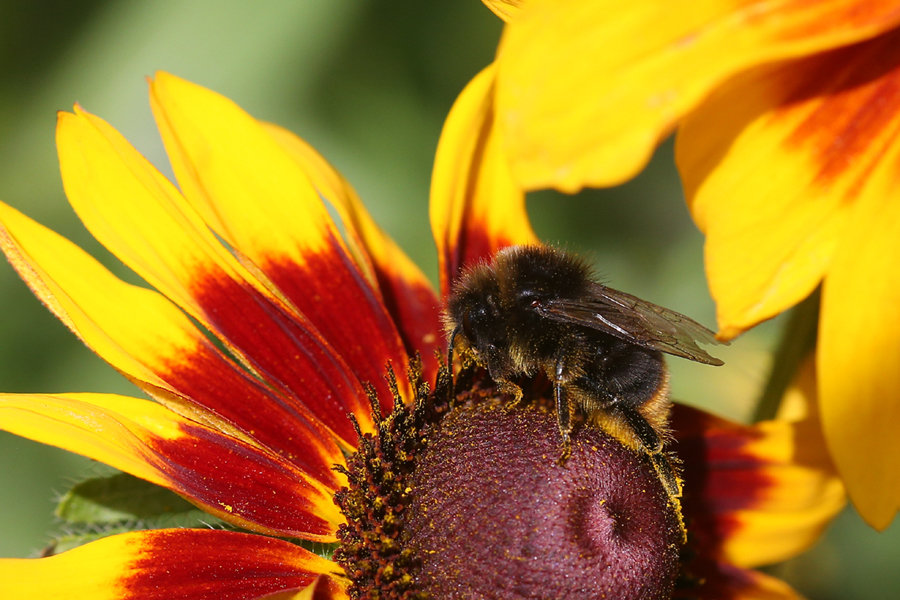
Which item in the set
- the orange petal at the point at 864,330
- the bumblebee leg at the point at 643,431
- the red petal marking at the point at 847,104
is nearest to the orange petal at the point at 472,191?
the bumblebee leg at the point at 643,431

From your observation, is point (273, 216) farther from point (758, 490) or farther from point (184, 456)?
point (758, 490)

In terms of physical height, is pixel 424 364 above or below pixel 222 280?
below

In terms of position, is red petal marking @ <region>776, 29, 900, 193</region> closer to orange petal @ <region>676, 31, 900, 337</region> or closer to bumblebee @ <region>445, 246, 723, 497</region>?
orange petal @ <region>676, 31, 900, 337</region>

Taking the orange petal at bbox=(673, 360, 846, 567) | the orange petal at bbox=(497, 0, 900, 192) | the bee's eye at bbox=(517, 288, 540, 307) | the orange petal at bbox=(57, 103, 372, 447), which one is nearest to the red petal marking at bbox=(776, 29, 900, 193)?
the orange petal at bbox=(497, 0, 900, 192)

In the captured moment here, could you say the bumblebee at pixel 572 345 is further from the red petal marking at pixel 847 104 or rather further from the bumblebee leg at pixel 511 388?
the red petal marking at pixel 847 104

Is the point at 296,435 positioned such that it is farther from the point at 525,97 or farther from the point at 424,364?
the point at 525,97

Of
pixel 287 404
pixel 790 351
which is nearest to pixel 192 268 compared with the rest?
pixel 287 404

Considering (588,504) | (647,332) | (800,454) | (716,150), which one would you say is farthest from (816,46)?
(800,454)
